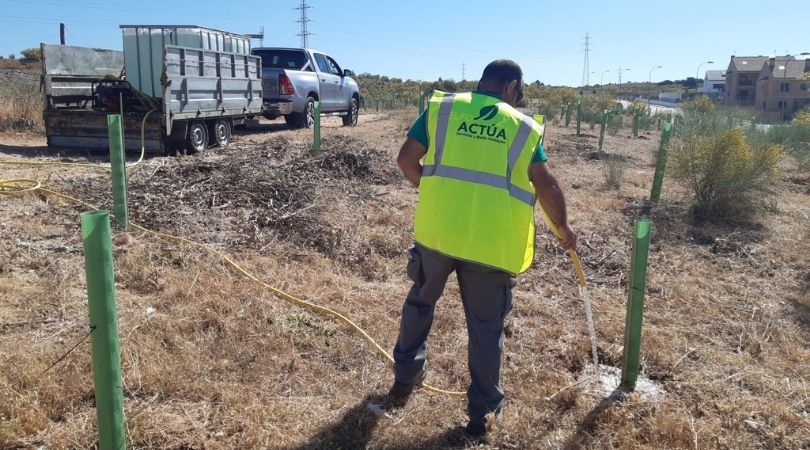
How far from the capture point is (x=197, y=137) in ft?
31.2

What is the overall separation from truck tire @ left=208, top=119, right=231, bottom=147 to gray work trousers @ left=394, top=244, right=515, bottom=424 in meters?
7.80

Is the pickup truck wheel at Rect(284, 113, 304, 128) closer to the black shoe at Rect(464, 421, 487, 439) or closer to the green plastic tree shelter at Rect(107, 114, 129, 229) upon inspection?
the green plastic tree shelter at Rect(107, 114, 129, 229)

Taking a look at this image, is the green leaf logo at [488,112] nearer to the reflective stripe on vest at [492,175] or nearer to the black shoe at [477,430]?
the reflective stripe on vest at [492,175]

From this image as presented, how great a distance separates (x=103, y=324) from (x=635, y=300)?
2528mm

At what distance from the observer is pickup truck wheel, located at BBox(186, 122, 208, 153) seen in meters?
9.23

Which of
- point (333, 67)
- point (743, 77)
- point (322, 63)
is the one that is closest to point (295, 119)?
point (322, 63)

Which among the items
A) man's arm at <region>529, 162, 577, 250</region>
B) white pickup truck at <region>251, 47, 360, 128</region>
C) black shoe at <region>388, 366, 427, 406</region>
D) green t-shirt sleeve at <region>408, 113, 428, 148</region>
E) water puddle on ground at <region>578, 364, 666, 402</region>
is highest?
white pickup truck at <region>251, 47, 360, 128</region>

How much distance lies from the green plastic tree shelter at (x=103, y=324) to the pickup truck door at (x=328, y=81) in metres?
12.4

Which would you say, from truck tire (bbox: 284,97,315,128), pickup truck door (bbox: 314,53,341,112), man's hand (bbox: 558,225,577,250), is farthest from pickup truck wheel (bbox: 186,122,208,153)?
man's hand (bbox: 558,225,577,250)

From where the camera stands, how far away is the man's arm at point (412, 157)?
302cm

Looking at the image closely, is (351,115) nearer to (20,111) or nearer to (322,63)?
(322,63)

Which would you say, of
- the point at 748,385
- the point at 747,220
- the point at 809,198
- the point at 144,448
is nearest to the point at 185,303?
the point at 144,448

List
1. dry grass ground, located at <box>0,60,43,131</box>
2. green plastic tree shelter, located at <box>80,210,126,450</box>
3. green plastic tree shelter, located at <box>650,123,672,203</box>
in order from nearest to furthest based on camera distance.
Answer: green plastic tree shelter, located at <box>80,210,126,450</box>
green plastic tree shelter, located at <box>650,123,672,203</box>
dry grass ground, located at <box>0,60,43,131</box>

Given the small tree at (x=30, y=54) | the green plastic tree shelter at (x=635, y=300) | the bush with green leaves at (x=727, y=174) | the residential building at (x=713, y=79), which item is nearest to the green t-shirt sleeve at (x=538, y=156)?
the green plastic tree shelter at (x=635, y=300)
